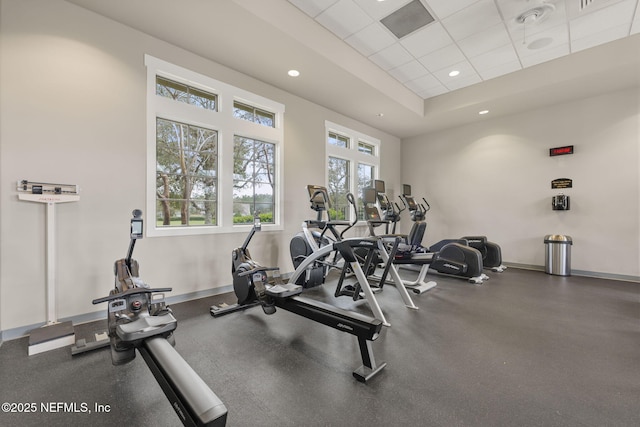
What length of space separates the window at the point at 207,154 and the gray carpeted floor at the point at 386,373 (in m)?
1.45

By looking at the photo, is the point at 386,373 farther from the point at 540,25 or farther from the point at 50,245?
the point at 540,25

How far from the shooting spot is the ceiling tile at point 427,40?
383 cm

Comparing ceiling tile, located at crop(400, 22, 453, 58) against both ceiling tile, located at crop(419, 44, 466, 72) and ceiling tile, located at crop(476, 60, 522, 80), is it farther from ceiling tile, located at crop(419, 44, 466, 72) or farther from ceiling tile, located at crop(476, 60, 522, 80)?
ceiling tile, located at crop(476, 60, 522, 80)

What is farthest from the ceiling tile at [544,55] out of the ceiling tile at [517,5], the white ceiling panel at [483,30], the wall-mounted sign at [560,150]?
the wall-mounted sign at [560,150]

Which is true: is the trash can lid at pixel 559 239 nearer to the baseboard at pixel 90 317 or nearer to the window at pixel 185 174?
the baseboard at pixel 90 317

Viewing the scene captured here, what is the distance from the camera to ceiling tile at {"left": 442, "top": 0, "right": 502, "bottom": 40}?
11.1 ft

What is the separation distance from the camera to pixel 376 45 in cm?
417

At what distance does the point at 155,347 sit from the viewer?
1.62 meters

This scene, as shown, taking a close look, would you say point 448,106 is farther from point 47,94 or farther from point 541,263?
point 47,94

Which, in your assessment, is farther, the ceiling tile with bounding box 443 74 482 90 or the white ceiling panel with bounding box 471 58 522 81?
the ceiling tile with bounding box 443 74 482 90

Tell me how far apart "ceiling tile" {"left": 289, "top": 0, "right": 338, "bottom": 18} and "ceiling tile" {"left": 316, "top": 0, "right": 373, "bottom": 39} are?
0.21ft

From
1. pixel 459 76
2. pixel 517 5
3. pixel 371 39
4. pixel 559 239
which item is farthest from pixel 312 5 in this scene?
pixel 559 239

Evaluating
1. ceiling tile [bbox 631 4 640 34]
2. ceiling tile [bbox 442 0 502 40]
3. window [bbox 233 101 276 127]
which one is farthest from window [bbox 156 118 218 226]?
ceiling tile [bbox 631 4 640 34]

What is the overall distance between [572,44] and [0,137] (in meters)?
7.42
